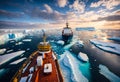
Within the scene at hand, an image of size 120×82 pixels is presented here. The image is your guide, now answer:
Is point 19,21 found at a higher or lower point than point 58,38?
higher

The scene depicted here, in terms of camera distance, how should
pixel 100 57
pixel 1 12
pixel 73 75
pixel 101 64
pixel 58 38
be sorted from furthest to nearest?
pixel 58 38 → pixel 1 12 → pixel 100 57 → pixel 101 64 → pixel 73 75

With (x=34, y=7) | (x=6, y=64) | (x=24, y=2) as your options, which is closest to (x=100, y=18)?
(x=34, y=7)

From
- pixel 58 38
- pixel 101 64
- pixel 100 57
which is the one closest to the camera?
pixel 101 64

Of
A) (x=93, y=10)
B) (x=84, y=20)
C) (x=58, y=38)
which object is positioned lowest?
(x=58, y=38)

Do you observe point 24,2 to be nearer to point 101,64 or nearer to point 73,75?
point 73,75

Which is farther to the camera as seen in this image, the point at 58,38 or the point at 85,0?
the point at 58,38

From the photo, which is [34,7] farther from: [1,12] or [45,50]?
[45,50]

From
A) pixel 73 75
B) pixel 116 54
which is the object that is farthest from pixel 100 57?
pixel 73 75
